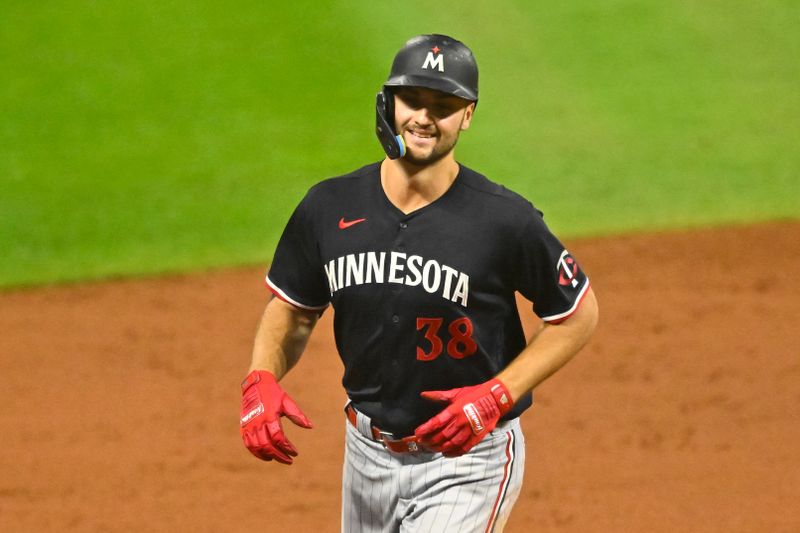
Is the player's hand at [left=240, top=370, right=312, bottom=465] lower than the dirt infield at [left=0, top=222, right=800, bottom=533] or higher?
higher

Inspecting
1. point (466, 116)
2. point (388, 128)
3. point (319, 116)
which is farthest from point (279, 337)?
point (319, 116)

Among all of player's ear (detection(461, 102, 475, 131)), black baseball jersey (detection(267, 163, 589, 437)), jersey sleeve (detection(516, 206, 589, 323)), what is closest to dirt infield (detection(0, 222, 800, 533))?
black baseball jersey (detection(267, 163, 589, 437))

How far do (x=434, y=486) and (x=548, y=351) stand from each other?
0.54 m

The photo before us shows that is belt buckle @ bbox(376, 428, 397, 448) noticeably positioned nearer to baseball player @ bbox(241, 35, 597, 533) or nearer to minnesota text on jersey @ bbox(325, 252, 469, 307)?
baseball player @ bbox(241, 35, 597, 533)

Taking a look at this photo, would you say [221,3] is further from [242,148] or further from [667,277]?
[667,277]

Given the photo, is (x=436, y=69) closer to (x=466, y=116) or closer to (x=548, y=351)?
(x=466, y=116)

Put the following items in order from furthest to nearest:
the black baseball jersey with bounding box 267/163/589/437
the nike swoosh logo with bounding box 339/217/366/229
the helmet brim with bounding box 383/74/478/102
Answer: the nike swoosh logo with bounding box 339/217/366/229 → the black baseball jersey with bounding box 267/163/589/437 → the helmet brim with bounding box 383/74/478/102

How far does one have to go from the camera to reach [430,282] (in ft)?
12.4

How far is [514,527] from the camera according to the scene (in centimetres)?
592

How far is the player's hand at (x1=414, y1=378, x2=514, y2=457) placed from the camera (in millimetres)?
3705

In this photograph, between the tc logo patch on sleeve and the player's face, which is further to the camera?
the tc logo patch on sleeve

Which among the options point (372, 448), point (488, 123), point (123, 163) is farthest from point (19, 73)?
point (372, 448)

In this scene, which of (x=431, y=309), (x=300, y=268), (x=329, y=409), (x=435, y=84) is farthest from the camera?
(x=329, y=409)

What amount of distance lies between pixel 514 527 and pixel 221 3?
794 centimetres
